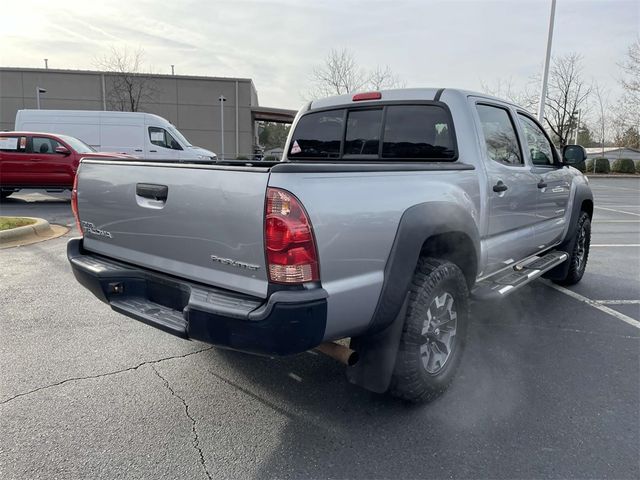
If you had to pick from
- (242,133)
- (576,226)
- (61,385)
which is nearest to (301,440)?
(61,385)

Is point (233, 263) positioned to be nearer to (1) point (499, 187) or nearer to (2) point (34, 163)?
(1) point (499, 187)

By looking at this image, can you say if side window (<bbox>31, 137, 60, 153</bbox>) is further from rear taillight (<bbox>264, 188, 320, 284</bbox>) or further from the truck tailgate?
rear taillight (<bbox>264, 188, 320, 284</bbox>)

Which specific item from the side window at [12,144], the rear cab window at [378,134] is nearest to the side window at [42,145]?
the side window at [12,144]

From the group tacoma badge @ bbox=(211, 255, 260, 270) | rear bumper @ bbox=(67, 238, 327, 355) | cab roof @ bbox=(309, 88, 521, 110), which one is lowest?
rear bumper @ bbox=(67, 238, 327, 355)

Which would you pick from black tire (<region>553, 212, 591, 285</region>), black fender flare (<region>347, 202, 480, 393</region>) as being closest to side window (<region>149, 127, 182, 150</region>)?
black tire (<region>553, 212, 591, 285</region>)

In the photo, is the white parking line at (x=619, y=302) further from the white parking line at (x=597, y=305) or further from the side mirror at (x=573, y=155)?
the side mirror at (x=573, y=155)

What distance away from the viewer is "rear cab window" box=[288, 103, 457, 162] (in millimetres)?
3648

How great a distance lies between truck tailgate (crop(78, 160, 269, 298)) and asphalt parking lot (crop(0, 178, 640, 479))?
2.83 feet

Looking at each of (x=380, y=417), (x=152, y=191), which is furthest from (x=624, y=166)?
(x=152, y=191)

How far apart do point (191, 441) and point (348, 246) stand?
1354 mm

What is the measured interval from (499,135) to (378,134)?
3.29 ft

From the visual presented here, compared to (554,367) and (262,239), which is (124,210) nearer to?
(262,239)

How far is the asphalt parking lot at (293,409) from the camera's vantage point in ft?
7.96

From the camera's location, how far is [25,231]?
25.7 ft
